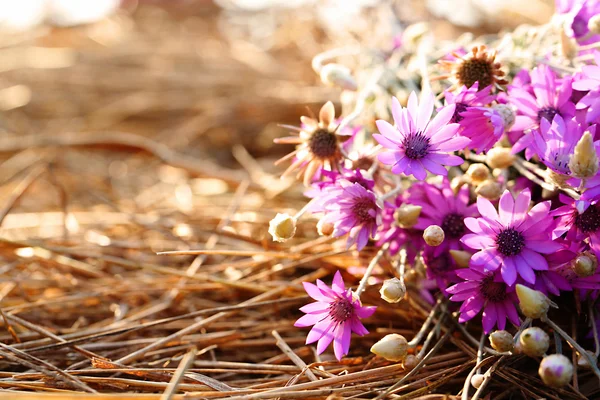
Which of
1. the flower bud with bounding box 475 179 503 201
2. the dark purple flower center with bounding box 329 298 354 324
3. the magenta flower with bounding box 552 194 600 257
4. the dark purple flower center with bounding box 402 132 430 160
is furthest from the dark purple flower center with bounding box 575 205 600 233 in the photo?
the dark purple flower center with bounding box 329 298 354 324

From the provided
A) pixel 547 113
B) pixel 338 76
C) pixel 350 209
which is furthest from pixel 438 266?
pixel 338 76

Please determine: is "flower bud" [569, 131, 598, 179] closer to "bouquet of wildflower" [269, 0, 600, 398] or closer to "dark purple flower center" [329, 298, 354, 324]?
"bouquet of wildflower" [269, 0, 600, 398]

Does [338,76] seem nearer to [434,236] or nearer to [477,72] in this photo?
[477,72]

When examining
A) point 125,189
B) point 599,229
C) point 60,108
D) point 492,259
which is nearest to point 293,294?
point 492,259

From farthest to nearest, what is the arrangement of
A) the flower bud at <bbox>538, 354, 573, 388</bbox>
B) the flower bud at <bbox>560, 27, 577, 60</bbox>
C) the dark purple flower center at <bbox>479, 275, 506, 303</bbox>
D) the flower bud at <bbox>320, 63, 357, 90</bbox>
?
the flower bud at <bbox>320, 63, 357, 90</bbox>
the flower bud at <bbox>560, 27, 577, 60</bbox>
the dark purple flower center at <bbox>479, 275, 506, 303</bbox>
the flower bud at <bbox>538, 354, 573, 388</bbox>

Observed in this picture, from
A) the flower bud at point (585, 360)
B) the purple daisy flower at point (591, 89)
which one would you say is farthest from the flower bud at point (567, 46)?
the flower bud at point (585, 360)
